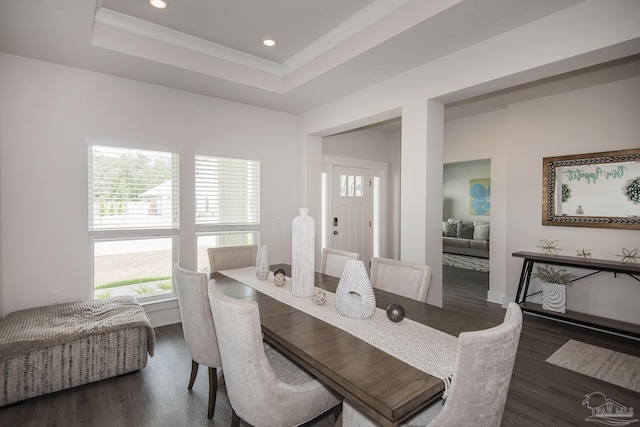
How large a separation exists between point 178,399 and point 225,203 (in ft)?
7.69

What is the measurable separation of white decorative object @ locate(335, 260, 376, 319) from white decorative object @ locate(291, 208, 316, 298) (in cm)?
38

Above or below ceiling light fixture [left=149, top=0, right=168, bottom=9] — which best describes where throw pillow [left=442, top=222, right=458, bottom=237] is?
below

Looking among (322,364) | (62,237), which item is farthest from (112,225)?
(322,364)

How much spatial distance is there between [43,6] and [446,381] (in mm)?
3178

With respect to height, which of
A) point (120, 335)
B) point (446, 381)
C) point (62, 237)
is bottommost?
point (120, 335)

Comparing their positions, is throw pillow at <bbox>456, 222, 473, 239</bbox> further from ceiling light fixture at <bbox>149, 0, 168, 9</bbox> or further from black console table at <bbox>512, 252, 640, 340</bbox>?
ceiling light fixture at <bbox>149, 0, 168, 9</bbox>

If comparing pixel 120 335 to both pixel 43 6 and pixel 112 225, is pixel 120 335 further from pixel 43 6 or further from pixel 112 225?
pixel 43 6

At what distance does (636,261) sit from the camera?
339cm

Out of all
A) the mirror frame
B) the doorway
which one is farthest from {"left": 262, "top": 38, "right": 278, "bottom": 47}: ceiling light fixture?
the mirror frame

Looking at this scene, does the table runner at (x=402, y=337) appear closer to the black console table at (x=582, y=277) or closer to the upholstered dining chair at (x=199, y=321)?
the upholstered dining chair at (x=199, y=321)

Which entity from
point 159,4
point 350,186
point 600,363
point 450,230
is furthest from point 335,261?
point 450,230

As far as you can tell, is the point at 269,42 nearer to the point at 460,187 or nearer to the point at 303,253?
the point at 303,253

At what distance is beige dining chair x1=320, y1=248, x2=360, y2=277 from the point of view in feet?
9.55

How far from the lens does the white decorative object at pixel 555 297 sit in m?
3.76
